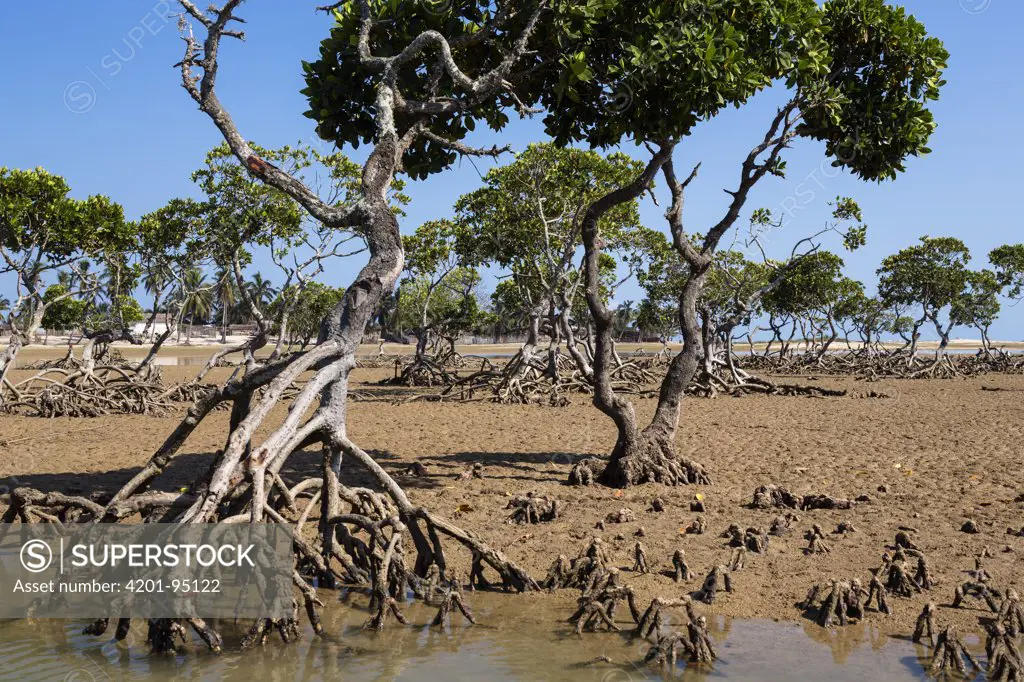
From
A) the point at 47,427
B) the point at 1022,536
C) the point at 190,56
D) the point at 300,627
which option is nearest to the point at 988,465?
the point at 1022,536

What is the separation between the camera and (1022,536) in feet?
24.8

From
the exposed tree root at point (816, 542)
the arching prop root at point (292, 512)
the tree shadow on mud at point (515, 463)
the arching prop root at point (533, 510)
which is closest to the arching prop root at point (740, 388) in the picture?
the tree shadow on mud at point (515, 463)

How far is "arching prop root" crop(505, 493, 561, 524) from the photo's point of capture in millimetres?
8283

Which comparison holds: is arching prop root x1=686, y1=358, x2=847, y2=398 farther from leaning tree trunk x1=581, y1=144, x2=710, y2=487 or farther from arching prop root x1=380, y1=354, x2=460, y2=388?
leaning tree trunk x1=581, y1=144, x2=710, y2=487

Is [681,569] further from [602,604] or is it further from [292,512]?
[292,512]

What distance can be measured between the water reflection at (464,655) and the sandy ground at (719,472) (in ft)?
1.46

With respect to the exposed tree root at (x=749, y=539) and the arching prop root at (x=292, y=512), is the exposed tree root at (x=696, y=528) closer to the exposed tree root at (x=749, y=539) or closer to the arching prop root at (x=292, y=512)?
the exposed tree root at (x=749, y=539)

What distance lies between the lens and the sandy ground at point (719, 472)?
691 cm

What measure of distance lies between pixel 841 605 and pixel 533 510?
3225mm

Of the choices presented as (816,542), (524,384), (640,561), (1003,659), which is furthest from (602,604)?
(524,384)

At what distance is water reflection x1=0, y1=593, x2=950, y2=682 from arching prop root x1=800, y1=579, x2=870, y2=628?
86 mm

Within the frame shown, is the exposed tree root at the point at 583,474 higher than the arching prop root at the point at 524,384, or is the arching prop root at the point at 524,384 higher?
the arching prop root at the point at 524,384

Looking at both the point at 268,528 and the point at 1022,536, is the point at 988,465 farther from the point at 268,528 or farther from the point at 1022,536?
the point at 268,528

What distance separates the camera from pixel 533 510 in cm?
829
